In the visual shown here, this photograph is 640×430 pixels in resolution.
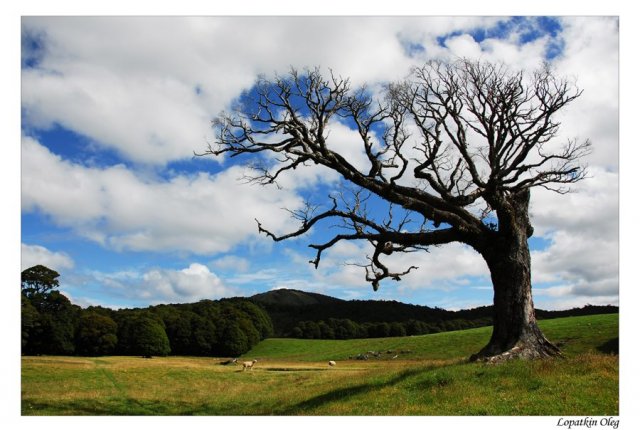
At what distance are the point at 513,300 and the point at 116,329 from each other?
74520mm

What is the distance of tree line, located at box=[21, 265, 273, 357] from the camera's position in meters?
74.2

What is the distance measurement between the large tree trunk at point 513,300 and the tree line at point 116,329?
212 feet

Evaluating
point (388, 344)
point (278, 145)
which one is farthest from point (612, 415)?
point (388, 344)

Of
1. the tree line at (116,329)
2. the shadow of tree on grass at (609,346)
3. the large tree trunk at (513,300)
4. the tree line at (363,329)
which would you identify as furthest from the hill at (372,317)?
the large tree trunk at (513,300)

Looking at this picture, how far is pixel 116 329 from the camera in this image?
8125 centimetres

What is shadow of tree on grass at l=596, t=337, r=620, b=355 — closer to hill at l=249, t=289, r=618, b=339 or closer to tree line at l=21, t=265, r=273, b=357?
tree line at l=21, t=265, r=273, b=357

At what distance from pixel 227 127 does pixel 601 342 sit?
4626 centimetres

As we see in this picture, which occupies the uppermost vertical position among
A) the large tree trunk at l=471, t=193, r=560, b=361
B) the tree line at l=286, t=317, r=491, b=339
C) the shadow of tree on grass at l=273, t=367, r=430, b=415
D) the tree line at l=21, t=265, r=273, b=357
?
the large tree trunk at l=471, t=193, r=560, b=361

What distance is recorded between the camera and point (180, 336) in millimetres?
87625

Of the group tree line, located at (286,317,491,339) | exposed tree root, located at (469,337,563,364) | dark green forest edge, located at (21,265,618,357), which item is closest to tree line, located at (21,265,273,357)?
dark green forest edge, located at (21,265,618,357)

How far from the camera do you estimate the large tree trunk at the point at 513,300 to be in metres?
21.7

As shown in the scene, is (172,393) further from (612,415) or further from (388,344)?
(388,344)

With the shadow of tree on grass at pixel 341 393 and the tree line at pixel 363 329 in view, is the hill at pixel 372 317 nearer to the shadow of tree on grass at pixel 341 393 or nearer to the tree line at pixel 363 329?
the tree line at pixel 363 329

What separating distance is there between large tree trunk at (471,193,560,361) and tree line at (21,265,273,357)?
6449 cm
